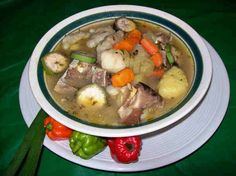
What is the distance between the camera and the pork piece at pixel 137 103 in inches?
74.3

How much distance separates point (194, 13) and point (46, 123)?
69.6 inches

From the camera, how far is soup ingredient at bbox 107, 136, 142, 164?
1825mm

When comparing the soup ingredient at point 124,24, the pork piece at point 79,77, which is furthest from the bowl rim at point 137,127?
the soup ingredient at point 124,24

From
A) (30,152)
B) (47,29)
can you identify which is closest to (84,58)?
(30,152)

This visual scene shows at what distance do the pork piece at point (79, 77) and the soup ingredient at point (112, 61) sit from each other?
39mm

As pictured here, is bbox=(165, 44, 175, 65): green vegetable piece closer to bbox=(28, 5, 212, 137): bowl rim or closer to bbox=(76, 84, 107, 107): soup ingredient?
bbox=(28, 5, 212, 137): bowl rim

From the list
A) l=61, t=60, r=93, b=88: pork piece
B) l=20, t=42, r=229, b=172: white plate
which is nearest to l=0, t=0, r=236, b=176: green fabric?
l=20, t=42, r=229, b=172: white plate

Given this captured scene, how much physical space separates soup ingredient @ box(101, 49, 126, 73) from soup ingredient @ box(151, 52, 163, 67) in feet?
0.66

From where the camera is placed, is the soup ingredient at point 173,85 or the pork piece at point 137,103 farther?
the soup ingredient at point 173,85

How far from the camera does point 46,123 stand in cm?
201

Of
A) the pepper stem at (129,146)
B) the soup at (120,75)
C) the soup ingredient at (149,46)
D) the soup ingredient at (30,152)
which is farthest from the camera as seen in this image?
the soup ingredient at (149,46)

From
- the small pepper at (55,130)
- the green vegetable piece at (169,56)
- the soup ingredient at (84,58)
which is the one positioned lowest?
the small pepper at (55,130)

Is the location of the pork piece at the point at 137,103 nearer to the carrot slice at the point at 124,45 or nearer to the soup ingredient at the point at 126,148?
the soup ingredient at the point at 126,148

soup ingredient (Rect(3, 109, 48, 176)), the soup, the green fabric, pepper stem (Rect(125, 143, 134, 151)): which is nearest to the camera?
soup ingredient (Rect(3, 109, 48, 176))
